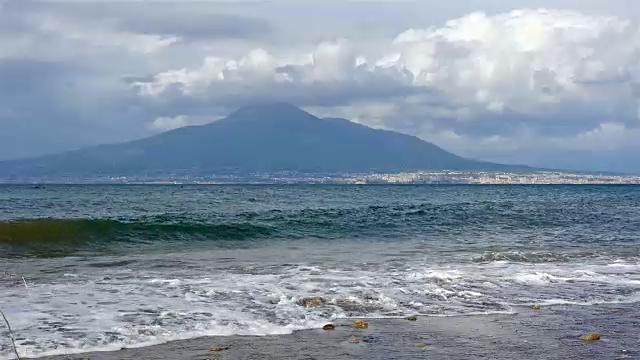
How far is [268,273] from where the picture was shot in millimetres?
19156

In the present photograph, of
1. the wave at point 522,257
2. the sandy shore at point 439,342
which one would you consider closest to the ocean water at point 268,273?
the wave at point 522,257

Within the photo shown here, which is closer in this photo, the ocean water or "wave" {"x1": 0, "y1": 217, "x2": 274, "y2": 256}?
the ocean water

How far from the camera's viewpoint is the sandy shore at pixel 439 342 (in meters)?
10.4

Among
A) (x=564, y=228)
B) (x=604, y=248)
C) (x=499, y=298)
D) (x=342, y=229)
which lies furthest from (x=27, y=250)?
(x=564, y=228)

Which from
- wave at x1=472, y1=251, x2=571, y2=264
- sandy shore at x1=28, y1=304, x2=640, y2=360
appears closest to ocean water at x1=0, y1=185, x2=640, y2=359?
wave at x1=472, y1=251, x2=571, y2=264

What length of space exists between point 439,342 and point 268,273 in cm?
866

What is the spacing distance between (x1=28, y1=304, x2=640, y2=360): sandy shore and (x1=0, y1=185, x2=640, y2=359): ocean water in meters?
0.64

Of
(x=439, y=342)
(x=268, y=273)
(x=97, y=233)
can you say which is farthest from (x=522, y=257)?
(x=97, y=233)

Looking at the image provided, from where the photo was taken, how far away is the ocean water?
12.6 m

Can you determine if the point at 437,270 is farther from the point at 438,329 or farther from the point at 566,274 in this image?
the point at 438,329

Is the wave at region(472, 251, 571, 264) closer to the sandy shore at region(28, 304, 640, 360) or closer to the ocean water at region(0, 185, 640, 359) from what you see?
the ocean water at region(0, 185, 640, 359)

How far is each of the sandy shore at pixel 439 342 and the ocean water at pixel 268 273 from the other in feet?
2.11

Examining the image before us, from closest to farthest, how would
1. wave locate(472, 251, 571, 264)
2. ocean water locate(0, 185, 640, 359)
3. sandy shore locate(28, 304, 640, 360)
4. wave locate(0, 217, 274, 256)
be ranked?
1. sandy shore locate(28, 304, 640, 360)
2. ocean water locate(0, 185, 640, 359)
3. wave locate(472, 251, 571, 264)
4. wave locate(0, 217, 274, 256)

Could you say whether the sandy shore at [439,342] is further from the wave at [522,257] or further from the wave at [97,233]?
the wave at [97,233]
